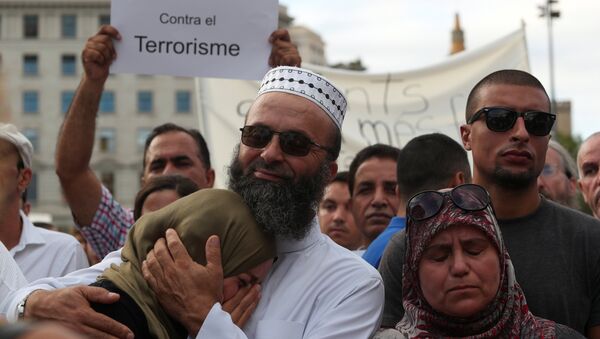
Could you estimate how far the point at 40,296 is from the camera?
10.3ft

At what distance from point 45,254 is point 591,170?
2870 millimetres

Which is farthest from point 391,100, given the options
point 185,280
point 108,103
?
point 108,103

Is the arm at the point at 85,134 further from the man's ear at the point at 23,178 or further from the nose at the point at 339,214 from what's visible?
the nose at the point at 339,214

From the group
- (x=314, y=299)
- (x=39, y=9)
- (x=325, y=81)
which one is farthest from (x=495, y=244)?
(x=39, y=9)

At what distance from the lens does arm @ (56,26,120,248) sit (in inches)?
181

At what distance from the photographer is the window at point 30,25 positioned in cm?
7175

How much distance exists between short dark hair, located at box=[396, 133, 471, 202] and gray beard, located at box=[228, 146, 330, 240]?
4.27 feet

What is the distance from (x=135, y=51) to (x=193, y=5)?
1.15ft

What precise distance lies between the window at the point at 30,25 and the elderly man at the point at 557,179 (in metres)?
69.0

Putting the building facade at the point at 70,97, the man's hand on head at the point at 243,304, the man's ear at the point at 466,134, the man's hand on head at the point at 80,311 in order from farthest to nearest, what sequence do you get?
the building facade at the point at 70,97 → the man's ear at the point at 466,134 → the man's hand on head at the point at 243,304 → the man's hand on head at the point at 80,311

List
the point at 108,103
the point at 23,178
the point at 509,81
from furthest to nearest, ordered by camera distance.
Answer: the point at 108,103 → the point at 23,178 → the point at 509,81

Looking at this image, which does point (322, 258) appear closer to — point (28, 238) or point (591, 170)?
point (28, 238)

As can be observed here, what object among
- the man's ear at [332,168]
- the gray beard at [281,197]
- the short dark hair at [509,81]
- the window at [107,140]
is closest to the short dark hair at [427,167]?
the short dark hair at [509,81]

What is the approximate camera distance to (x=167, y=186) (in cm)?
524
